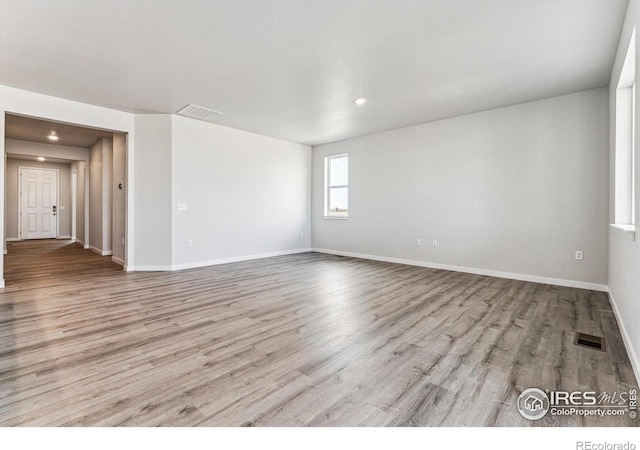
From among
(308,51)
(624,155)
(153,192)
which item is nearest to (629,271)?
(624,155)

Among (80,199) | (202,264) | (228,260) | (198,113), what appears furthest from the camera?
(80,199)

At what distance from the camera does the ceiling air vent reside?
4629mm

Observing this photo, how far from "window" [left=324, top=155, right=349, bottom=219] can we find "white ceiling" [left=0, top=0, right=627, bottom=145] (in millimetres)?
2329

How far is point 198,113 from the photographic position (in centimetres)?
486

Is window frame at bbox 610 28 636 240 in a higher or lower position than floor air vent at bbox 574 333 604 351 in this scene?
higher

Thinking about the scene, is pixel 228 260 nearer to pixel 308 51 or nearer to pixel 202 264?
pixel 202 264

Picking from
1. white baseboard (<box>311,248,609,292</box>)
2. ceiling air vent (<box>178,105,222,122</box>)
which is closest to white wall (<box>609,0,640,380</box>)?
white baseboard (<box>311,248,609,292</box>)

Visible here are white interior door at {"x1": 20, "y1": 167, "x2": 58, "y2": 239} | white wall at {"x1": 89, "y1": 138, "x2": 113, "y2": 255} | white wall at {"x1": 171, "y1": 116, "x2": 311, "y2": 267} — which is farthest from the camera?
white interior door at {"x1": 20, "y1": 167, "x2": 58, "y2": 239}

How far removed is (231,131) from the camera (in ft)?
18.9

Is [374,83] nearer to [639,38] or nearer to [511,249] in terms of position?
[639,38]

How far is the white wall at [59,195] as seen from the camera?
8.70 meters

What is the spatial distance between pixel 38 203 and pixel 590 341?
1283 cm

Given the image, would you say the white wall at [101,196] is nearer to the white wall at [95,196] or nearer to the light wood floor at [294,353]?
the white wall at [95,196]

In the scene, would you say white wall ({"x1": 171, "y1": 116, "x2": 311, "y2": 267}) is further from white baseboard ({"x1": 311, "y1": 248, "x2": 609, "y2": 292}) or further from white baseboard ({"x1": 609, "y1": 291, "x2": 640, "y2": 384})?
white baseboard ({"x1": 609, "y1": 291, "x2": 640, "y2": 384})
